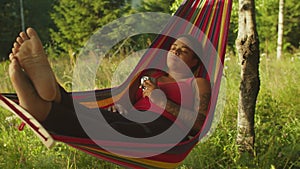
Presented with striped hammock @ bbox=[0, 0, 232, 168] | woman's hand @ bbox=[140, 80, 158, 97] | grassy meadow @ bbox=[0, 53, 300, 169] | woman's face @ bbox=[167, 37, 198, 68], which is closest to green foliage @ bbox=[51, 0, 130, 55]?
grassy meadow @ bbox=[0, 53, 300, 169]

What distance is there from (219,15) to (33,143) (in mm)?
1398

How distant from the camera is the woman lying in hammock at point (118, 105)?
135 cm

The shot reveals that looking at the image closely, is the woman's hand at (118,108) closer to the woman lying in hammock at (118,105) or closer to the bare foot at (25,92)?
the woman lying in hammock at (118,105)

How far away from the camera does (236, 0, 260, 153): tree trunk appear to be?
2.12 meters

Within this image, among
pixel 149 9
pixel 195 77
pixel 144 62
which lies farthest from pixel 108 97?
pixel 149 9

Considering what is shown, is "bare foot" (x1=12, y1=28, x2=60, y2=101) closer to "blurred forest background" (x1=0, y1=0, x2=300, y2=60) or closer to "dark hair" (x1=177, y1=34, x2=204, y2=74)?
"dark hair" (x1=177, y1=34, x2=204, y2=74)

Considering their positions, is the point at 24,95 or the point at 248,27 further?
the point at 248,27

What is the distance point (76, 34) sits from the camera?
36.6ft

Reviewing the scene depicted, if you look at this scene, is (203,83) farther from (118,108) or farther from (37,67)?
(37,67)

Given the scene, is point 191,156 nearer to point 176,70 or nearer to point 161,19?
point 176,70

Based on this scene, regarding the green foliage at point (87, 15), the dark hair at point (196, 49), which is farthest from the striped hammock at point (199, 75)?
the green foliage at point (87, 15)

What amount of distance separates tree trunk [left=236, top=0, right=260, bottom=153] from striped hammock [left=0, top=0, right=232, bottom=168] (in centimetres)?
10

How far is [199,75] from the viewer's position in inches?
82.8

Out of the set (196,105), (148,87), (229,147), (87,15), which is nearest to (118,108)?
(148,87)
